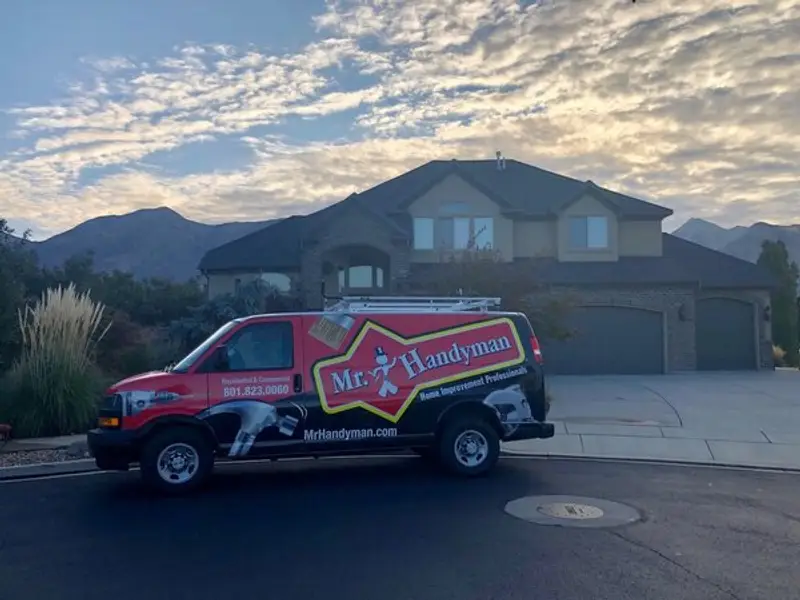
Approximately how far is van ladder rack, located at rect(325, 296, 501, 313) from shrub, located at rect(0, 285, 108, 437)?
5.20 meters

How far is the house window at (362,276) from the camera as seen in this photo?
31734 millimetres

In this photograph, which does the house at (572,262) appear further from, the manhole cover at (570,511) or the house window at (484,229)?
the manhole cover at (570,511)

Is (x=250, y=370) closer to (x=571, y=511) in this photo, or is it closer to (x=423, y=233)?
(x=571, y=511)

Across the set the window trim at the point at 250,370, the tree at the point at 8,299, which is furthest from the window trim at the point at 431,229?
the window trim at the point at 250,370

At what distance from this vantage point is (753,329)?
30.6 metres

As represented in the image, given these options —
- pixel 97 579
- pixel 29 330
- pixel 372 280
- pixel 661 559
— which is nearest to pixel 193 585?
pixel 97 579

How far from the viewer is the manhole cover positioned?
8.88 metres

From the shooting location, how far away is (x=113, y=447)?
9.89m

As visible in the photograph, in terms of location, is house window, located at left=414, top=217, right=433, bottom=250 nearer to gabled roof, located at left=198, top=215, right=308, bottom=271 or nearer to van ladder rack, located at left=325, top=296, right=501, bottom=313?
gabled roof, located at left=198, top=215, right=308, bottom=271

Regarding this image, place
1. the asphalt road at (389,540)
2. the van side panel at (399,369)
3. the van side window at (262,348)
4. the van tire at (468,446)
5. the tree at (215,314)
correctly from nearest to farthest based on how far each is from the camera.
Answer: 1. the asphalt road at (389,540)
2. the van side window at (262,348)
3. the van side panel at (399,369)
4. the van tire at (468,446)
5. the tree at (215,314)

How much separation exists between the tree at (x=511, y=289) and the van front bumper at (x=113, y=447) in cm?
1018

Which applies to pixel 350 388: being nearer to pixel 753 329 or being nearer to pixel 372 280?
pixel 372 280

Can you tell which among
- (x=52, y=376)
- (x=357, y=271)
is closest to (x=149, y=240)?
(x=357, y=271)

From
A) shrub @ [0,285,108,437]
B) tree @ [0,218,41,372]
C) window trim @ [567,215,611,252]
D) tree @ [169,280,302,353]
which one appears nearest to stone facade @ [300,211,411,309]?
window trim @ [567,215,611,252]
